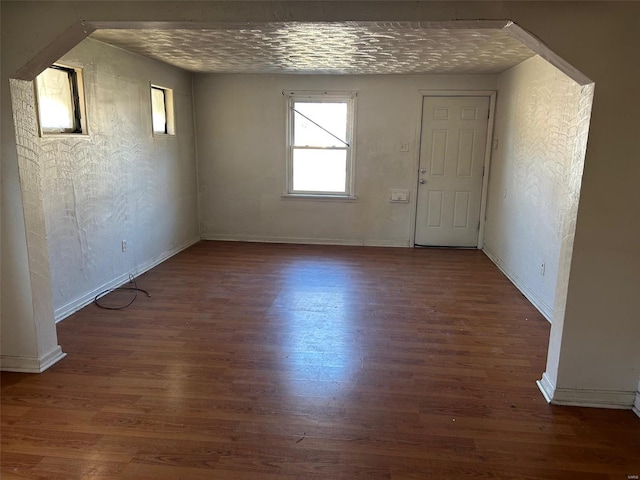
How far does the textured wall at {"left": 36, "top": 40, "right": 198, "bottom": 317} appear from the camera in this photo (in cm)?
354

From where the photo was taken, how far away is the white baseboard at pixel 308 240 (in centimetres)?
614

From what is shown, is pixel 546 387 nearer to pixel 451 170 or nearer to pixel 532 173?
pixel 532 173

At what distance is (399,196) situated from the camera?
Result: 5992mm

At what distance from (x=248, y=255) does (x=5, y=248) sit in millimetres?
3124

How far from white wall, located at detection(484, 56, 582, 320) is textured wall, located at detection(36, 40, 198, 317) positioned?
3548 millimetres

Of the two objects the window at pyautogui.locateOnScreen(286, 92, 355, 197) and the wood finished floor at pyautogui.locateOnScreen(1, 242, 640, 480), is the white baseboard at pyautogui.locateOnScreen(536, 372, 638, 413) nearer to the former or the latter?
the wood finished floor at pyautogui.locateOnScreen(1, 242, 640, 480)

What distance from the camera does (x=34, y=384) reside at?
2629 mm

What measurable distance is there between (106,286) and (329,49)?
2.98 metres

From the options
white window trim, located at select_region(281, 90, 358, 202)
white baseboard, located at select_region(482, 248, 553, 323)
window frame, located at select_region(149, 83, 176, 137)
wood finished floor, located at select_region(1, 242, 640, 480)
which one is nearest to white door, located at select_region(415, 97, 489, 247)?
white baseboard, located at select_region(482, 248, 553, 323)

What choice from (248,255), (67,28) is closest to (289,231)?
(248,255)

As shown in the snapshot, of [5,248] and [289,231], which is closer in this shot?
[5,248]

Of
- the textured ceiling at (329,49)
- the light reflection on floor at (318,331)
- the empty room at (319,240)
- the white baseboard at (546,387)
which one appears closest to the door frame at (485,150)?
the empty room at (319,240)

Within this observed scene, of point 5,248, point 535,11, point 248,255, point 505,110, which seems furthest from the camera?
point 248,255

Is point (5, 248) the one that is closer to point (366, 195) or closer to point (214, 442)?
point (214, 442)
